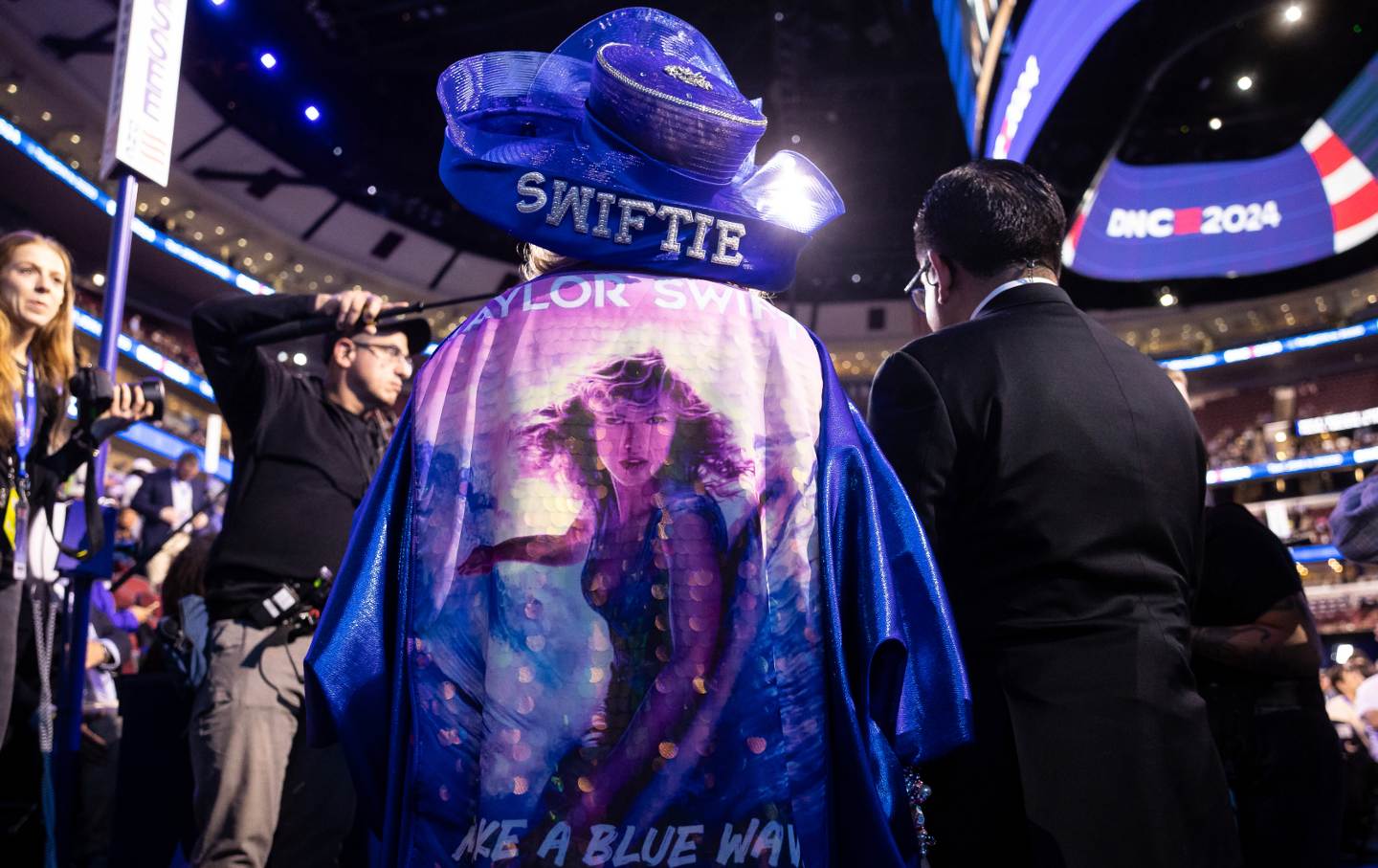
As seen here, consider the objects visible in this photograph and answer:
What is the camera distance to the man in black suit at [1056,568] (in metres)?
1.45

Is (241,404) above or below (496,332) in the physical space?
above

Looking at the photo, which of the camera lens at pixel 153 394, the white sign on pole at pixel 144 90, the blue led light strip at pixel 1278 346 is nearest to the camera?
the camera lens at pixel 153 394

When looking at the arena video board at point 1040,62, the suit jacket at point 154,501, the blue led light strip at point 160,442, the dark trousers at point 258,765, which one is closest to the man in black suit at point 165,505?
the suit jacket at point 154,501

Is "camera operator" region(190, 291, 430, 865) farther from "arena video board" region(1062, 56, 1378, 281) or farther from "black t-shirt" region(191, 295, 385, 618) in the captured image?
"arena video board" region(1062, 56, 1378, 281)

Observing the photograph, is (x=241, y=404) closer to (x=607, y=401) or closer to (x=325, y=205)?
(x=607, y=401)

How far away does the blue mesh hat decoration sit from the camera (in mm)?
1356

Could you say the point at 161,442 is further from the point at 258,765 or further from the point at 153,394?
the point at 258,765

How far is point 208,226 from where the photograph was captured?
19.2 metres

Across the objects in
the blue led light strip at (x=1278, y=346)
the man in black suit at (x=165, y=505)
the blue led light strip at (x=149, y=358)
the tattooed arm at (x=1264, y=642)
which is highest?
the blue led light strip at (x=1278, y=346)

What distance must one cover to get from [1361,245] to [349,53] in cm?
1314

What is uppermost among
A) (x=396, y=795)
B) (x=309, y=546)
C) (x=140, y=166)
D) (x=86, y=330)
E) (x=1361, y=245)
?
(x=86, y=330)

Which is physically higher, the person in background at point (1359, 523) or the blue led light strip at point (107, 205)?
the blue led light strip at point (107, 205)

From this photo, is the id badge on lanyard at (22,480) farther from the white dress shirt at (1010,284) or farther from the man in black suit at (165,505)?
the man in black suit at (165,505)

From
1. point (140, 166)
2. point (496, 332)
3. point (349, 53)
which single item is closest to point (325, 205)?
point (349, 53)
